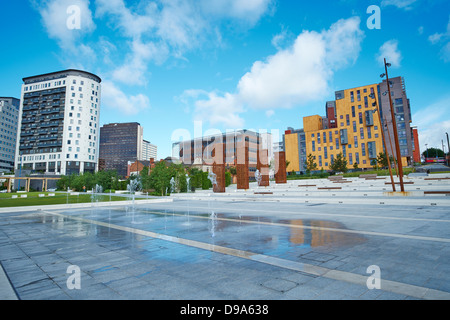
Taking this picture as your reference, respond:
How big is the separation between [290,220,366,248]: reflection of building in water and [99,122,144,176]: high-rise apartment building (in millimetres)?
153588

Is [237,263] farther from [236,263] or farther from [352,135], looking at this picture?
[352,135]

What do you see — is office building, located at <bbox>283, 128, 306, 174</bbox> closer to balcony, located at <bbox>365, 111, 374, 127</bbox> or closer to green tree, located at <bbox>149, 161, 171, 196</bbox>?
balcony, located at <bbox>365, 111, 374, 127</bbox>

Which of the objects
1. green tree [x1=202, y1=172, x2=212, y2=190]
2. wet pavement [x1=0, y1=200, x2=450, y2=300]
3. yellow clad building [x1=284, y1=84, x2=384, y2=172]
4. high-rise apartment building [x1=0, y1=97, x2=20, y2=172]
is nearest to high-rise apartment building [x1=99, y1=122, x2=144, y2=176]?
high-rise apartment building [x1=0, y1=97, x2=20, y2=172]

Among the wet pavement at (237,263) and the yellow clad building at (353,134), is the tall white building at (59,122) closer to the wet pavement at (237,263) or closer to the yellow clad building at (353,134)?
the yellow clad building at (353,134)

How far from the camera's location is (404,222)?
8.52m

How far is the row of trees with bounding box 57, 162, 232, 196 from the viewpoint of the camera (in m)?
35.1

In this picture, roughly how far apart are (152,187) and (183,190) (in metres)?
6.28

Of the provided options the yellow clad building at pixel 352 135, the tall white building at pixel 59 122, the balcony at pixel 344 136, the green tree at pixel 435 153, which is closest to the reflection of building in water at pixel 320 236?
the yellow clad building at pixel 352 135

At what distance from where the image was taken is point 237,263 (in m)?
4.71

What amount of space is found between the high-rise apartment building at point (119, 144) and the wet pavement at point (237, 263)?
152 meters

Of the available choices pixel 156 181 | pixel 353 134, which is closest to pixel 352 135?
pixel 353 134

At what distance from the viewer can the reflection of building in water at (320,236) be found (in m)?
6.13

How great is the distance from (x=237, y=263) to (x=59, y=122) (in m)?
89.2
